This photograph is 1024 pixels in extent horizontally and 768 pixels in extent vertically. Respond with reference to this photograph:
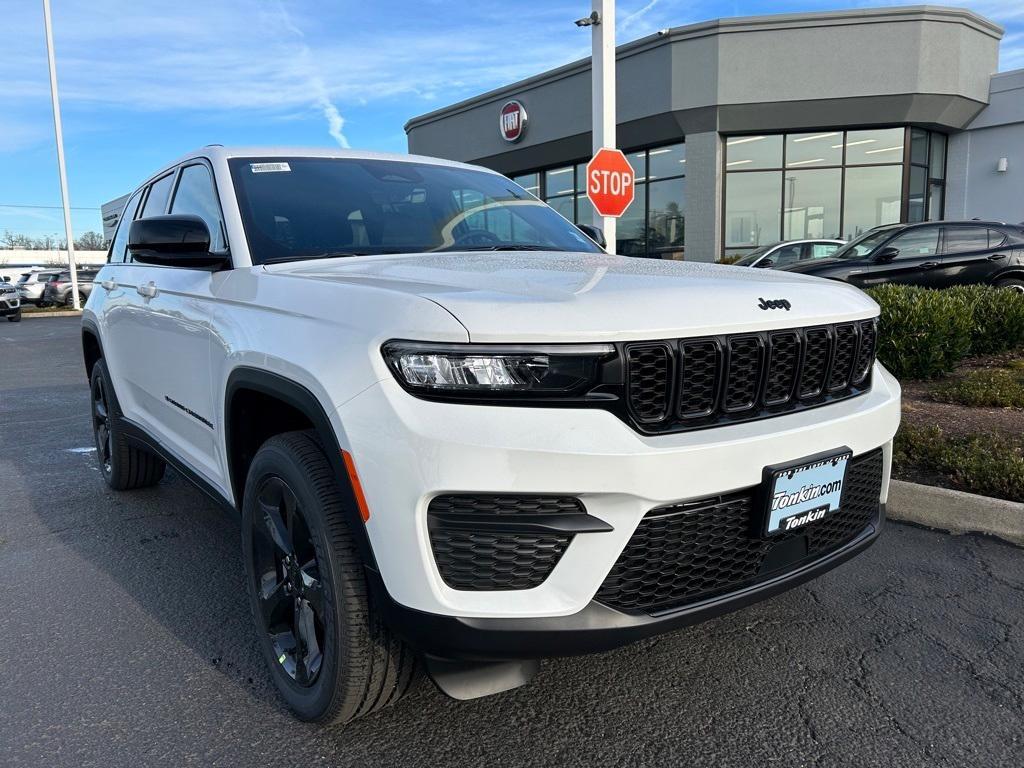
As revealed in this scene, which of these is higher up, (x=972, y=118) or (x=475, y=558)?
(x=972, y=118)

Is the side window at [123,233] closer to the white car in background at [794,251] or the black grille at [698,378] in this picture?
the black grille at [698,378]

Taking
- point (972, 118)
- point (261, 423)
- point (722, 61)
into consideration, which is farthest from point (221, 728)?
point (972, 118)

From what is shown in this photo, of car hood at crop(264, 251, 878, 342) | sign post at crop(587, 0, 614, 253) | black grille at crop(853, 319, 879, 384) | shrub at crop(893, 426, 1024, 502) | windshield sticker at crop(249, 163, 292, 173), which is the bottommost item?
shrub at crop(893, 426, 1024, 502)

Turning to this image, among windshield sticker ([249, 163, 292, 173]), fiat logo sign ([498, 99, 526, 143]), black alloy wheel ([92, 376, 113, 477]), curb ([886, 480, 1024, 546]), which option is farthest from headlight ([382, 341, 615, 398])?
fiat logo sign ([498, 99, 526, 143])

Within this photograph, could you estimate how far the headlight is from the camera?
1821mm

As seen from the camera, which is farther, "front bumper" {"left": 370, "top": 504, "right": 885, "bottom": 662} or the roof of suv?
the roof of suv

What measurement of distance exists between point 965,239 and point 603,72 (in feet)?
18.5

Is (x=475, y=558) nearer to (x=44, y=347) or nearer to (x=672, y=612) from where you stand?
(x=672, y=612)

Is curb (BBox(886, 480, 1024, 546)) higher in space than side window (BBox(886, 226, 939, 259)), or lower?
lower

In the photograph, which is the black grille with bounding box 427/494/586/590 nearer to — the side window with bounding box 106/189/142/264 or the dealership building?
the side window with bounding box 106/189/142/264

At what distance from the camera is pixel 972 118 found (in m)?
20.4

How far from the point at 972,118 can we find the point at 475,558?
2309 centimetres

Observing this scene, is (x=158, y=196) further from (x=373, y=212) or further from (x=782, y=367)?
(x=782, y=367)

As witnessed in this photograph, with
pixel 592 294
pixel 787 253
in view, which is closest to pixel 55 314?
pixel 787 253
